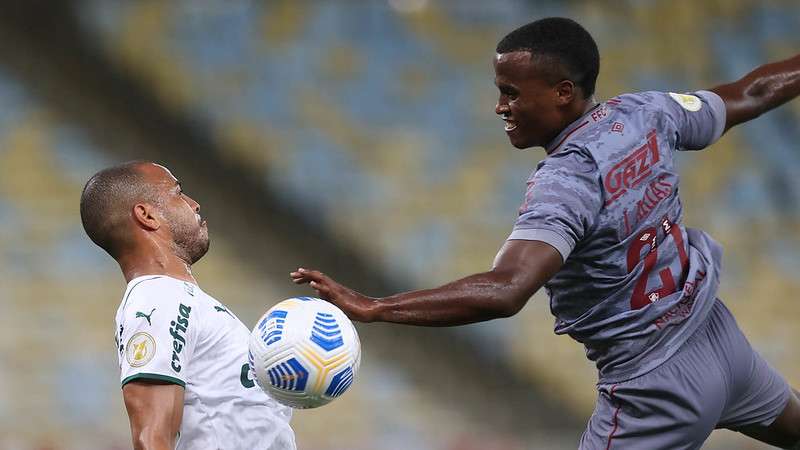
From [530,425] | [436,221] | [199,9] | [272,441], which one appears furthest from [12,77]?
[272,441]

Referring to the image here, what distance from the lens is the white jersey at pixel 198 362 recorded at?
2.92m

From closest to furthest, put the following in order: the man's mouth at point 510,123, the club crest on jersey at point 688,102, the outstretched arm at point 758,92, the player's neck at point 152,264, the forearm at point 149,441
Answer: the forearm at point 149,441 → the player's neck at point 152,264 → the man's mouth at point 510,123 → the club crest on jersey at point 688,102 → the outstretched arm at point 758,92

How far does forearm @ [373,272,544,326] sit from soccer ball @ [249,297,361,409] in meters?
0.14

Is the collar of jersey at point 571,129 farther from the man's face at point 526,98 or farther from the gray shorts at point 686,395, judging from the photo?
the gray shorts at point 686,395

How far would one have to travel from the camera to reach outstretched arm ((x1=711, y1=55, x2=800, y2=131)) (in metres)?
3.86

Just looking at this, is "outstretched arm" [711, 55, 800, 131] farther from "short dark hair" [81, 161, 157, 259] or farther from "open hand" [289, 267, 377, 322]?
"short dark hair" [81, 161, 157, 259]

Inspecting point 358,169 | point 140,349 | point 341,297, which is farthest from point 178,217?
point 358,169

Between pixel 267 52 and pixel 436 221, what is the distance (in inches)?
64.7

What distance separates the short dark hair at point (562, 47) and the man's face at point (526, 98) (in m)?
0.04

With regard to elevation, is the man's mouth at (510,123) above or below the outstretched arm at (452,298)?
above

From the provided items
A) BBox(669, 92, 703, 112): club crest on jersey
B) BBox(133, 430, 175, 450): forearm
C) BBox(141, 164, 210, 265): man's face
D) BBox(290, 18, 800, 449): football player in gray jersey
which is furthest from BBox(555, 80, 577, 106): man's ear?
BBox(133, 430, 175, 450): forearm

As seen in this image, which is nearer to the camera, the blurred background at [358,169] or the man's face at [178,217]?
the man's face at [178,217]

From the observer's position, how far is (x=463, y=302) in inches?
117

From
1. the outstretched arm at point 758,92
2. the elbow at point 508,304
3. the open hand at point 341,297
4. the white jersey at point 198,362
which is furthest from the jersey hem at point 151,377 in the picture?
the outstretched arm at point 758,92
